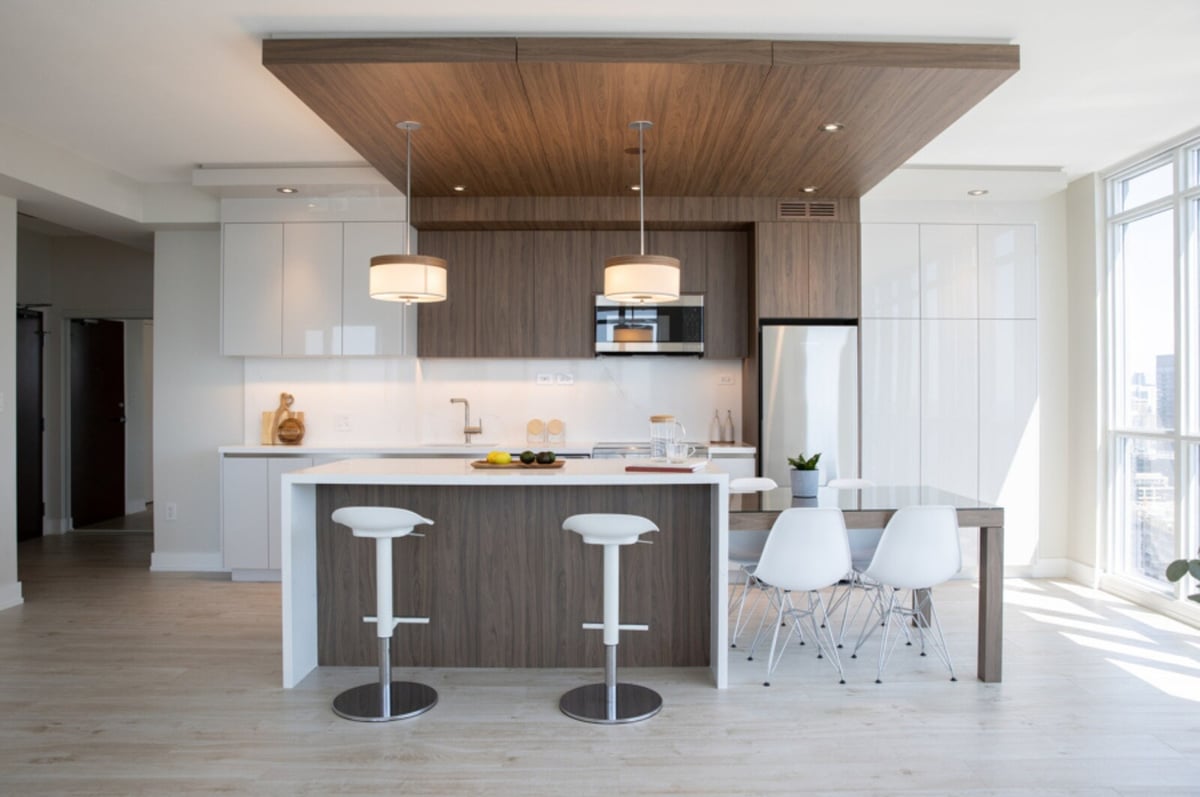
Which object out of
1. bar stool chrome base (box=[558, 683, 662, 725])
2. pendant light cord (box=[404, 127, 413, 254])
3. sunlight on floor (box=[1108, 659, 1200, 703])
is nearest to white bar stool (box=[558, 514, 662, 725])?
bar stool chrome base (box=[558, 683, 662, 725])

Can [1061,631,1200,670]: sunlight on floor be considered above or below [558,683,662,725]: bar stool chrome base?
below

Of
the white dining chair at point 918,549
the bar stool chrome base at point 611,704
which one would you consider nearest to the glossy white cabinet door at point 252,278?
the bar stool chrome base at point 611,704

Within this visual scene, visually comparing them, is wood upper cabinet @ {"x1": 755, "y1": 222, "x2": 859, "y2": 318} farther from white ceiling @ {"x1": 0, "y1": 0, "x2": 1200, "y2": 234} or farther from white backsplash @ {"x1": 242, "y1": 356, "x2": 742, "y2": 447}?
white ceiling @ {"x1": 0, "y1": 0, "x2": 1200, "y2": 234}

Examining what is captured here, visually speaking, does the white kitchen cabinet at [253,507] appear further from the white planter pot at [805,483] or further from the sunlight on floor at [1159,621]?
the sunlight on floor at [1159,621]

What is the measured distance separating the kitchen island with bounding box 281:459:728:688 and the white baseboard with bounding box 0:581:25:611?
Answer: 2474mm

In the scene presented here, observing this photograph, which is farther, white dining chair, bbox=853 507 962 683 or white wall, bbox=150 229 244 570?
white wall, bbox=150 229 244 570

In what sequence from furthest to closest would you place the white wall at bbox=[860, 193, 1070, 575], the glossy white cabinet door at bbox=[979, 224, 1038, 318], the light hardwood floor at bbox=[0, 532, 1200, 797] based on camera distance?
1. the white wall at bbox=[860, 193, 1070, 575]
2. the glossy white cabinet door at bbox=[979, 224, 1038, 318]
3. the light hardwood floor at bbox=[0, 532, 1200, 797]

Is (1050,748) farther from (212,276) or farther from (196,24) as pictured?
(212,276)

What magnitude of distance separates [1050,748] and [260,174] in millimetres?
5350

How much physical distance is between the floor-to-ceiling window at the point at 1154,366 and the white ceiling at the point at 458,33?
0.35 m

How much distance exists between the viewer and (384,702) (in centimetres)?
328

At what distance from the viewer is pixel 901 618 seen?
4.02 meters

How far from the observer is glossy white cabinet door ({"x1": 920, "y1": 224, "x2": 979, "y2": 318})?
5.67 metres

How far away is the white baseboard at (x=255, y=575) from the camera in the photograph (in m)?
5.66
